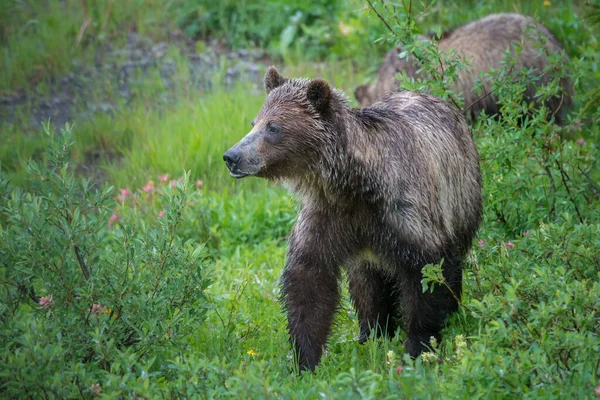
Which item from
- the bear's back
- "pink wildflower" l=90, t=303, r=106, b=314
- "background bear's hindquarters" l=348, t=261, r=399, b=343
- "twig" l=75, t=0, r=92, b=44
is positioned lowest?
"background bear's hindquarters" l=348, t=261, r=399, b=343

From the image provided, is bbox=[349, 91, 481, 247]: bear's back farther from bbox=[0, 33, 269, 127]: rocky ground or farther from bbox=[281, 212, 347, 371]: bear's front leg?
bbox=[0, 33, 269, 127]: rocky ground

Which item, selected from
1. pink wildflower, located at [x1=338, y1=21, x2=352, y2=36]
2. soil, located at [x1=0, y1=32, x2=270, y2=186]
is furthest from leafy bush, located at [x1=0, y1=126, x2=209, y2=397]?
pink wildflower, located at [x1=338, y1=21, x2=352, y2=36]

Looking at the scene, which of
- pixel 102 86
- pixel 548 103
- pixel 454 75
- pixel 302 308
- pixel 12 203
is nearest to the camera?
pixel 12 203

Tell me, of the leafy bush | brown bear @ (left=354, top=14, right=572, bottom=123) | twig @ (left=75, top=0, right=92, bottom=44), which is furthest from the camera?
twig @ (left=75, top=0, right=92, bottom=44)

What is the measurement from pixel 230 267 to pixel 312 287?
2.11 metres

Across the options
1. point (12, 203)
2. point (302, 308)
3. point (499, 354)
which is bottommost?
point (302, 308)

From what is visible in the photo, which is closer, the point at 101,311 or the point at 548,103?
the point at 101,311

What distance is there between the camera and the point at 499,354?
13.7 feet

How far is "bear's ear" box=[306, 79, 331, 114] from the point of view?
5117 mm

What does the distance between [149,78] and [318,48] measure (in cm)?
239

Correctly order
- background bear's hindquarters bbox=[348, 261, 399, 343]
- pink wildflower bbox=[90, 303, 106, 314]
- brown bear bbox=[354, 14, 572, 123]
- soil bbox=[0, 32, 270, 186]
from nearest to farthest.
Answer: pink wildflower bbox=[90, 303, 106, 314], background bear's hindquarters bbox=[348, 261, 399, 343], brown bear bbox=[354, 14, 572, 123], soil bbox=[0, 32, 270, 186]

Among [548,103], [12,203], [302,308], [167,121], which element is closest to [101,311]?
[12,203]

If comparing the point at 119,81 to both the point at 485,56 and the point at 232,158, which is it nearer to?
the point at 485,56

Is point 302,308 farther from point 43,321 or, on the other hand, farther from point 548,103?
point 548,103
